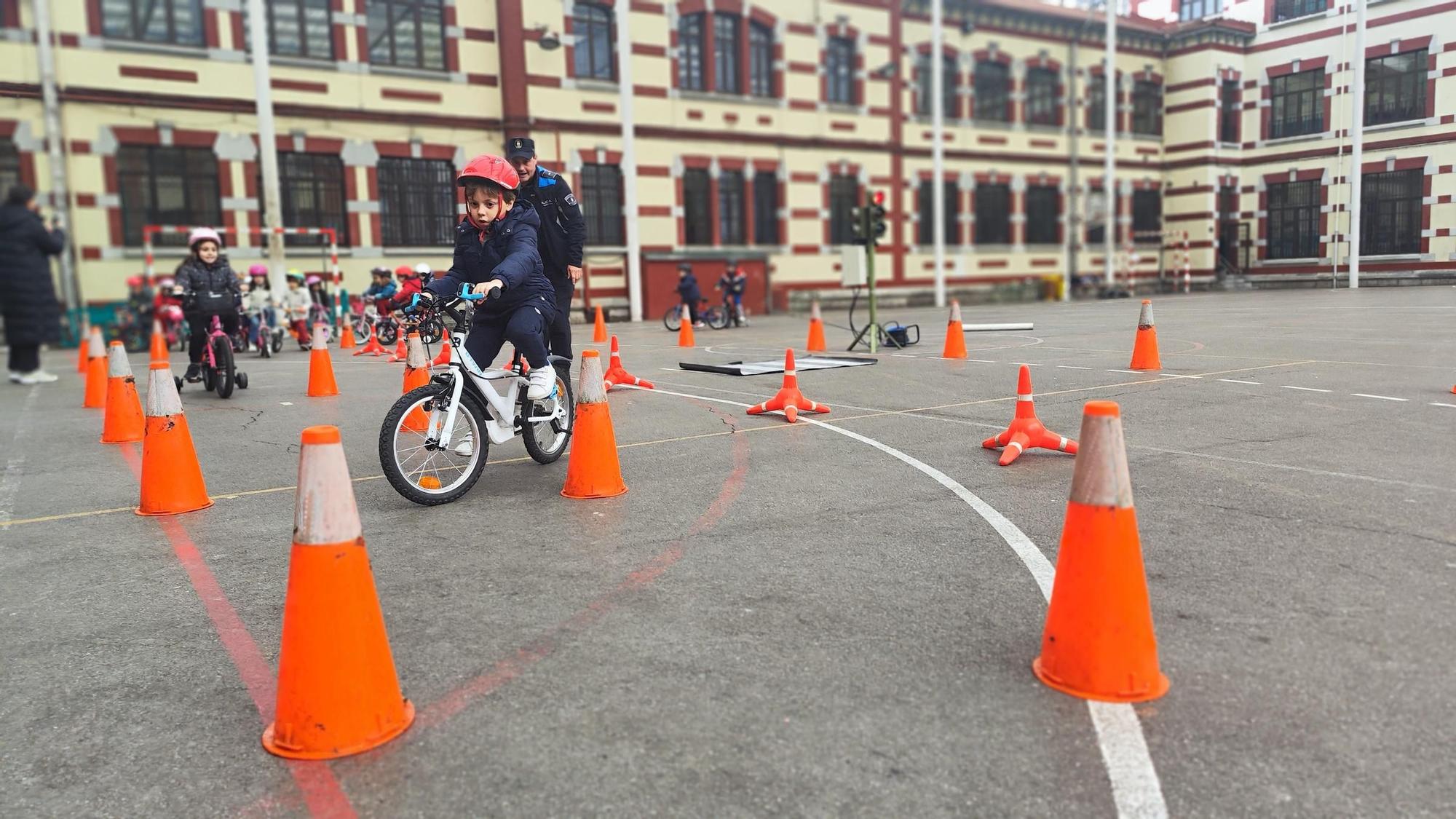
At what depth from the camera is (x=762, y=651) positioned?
3609 mm

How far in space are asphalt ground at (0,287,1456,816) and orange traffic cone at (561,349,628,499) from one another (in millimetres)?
194

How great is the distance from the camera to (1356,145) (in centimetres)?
3603

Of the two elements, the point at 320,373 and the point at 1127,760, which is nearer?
the point at 1127,760

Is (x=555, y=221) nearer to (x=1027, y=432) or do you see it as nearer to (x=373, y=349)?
(x=1027, y=432)

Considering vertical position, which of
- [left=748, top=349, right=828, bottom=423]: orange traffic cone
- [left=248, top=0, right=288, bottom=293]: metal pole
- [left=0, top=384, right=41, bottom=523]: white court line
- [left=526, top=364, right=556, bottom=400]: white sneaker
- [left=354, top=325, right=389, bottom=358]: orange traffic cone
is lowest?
[left=0, top=384, right=41, bottom=523]: white court line

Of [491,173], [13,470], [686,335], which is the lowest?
[13,470]

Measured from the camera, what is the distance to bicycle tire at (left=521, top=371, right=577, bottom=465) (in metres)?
6.86

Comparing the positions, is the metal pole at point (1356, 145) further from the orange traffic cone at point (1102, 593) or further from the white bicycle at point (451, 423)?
the orange traffic cone at point (1102, 593)

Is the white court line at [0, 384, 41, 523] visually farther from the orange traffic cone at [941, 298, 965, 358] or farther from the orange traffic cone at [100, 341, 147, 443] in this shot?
the orange traffic cone at [941, 298, 965, 358]

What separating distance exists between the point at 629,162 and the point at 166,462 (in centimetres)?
2352

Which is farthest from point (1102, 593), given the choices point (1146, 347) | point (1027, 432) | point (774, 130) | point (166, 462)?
point (774, 130)

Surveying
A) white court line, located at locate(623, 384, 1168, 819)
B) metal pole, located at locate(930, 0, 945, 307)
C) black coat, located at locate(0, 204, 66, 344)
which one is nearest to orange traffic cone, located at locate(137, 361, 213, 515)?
white court line, located at locate(623, 384, 1168, 819)

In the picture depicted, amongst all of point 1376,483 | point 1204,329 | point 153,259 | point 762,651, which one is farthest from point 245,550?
point 153,259

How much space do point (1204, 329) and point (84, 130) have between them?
983 inches
